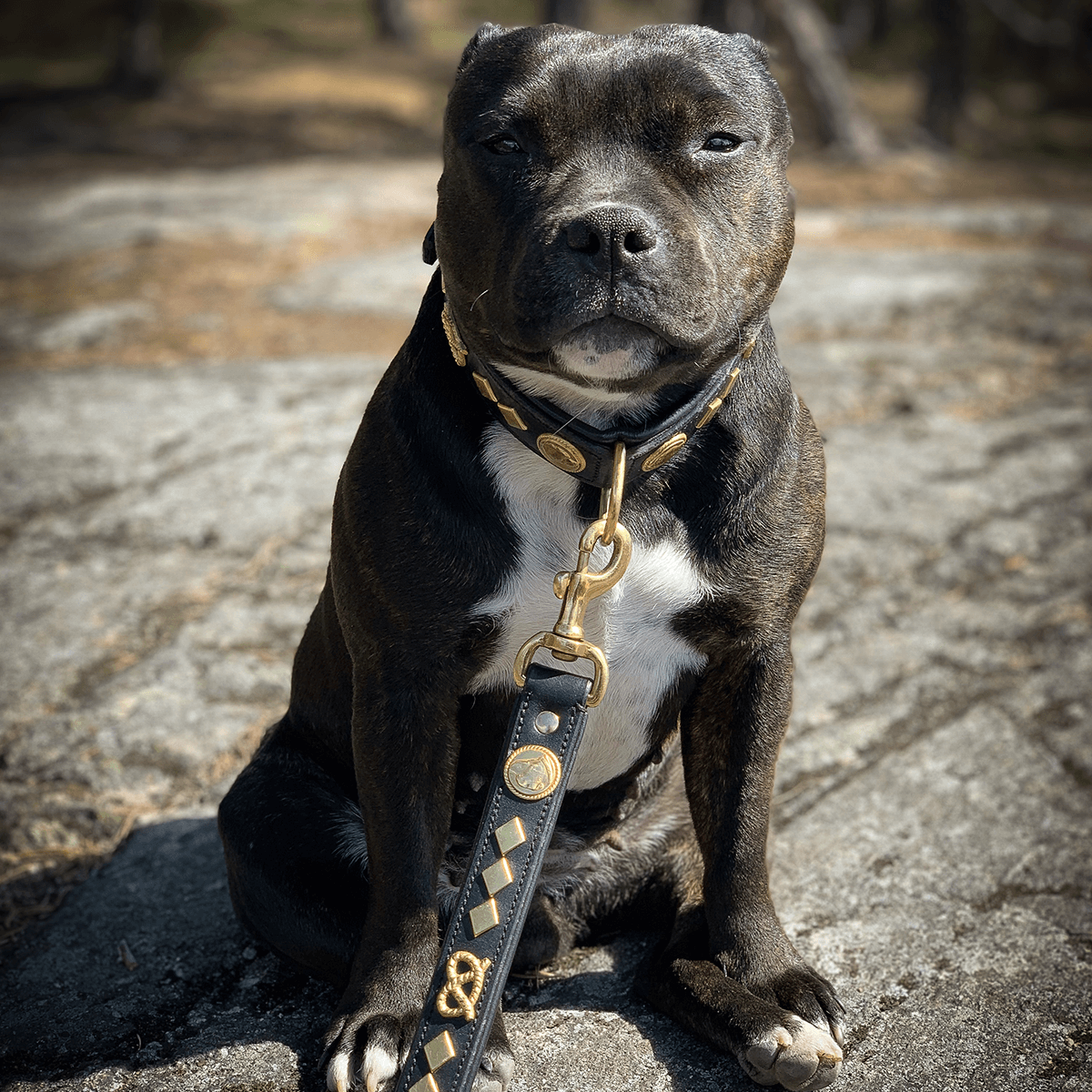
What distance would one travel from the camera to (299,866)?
81.4 inches

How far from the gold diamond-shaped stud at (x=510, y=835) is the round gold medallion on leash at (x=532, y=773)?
40 millimetres

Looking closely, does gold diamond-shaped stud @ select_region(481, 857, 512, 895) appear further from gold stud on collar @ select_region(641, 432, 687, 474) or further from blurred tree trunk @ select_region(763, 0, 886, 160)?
blurred tree trunk @ select_region(763, 0, 886, 160)

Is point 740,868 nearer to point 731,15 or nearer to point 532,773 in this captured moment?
point 532,773

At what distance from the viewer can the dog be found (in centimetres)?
167

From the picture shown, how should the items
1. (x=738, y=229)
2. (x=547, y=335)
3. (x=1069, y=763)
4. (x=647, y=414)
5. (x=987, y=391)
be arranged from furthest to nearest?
(x=987, y=391)
(x=1069, y=763)
(x=647, y=414)
(x=738, y=229)
(x=547, y=335)

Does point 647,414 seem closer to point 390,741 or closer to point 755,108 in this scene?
point 755,108

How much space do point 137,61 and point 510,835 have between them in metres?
16.3

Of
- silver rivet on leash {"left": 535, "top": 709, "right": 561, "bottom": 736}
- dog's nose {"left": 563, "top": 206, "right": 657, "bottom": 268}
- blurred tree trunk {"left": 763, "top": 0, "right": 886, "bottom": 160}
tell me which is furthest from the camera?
blurred tree trunk {"left": 763, "top": 0, "right": 886, "bottom": 160}

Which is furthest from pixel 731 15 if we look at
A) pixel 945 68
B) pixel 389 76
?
pixel 389 76

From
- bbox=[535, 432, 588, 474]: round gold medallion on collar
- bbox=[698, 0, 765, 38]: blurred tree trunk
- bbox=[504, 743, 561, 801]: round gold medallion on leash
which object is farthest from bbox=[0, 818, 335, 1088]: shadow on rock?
bbox=[698, 0, 765, 38]: blurred tree trunk

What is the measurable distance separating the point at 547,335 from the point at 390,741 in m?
0.72

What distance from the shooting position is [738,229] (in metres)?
1.72

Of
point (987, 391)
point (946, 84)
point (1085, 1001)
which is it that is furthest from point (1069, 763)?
point (946, 84)

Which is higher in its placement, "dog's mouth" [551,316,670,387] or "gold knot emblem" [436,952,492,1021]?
"dog's mouth" [551,316,670,387]
